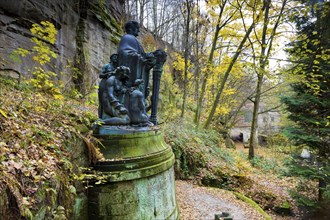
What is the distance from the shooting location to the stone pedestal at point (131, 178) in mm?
3566

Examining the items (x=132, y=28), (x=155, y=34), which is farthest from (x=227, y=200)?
(x=155, y=34)

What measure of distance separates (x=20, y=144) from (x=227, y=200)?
596 centimetres

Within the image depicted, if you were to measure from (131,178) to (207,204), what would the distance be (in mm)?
3461

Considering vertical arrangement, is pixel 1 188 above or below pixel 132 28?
below

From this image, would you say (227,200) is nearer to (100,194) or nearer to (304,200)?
(304,200)

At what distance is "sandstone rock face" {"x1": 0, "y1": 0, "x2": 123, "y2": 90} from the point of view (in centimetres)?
648

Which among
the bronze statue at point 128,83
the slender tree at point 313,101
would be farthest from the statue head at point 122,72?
the slender tree at point 313,101

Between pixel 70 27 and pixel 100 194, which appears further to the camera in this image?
pixel 70 27

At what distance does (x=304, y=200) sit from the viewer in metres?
6.84

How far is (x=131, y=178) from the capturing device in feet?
11.9

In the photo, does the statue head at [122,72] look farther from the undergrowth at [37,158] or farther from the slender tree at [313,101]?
the slender tree at [313,101]

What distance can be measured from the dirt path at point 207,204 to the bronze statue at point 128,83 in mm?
2983

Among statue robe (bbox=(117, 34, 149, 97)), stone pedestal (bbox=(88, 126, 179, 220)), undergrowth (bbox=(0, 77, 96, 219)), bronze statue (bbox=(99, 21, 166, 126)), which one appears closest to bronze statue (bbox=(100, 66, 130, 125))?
bronze statue (bbox=(99, 21, 166, 126))

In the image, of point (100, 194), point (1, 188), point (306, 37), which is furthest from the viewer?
point (306, 37)
